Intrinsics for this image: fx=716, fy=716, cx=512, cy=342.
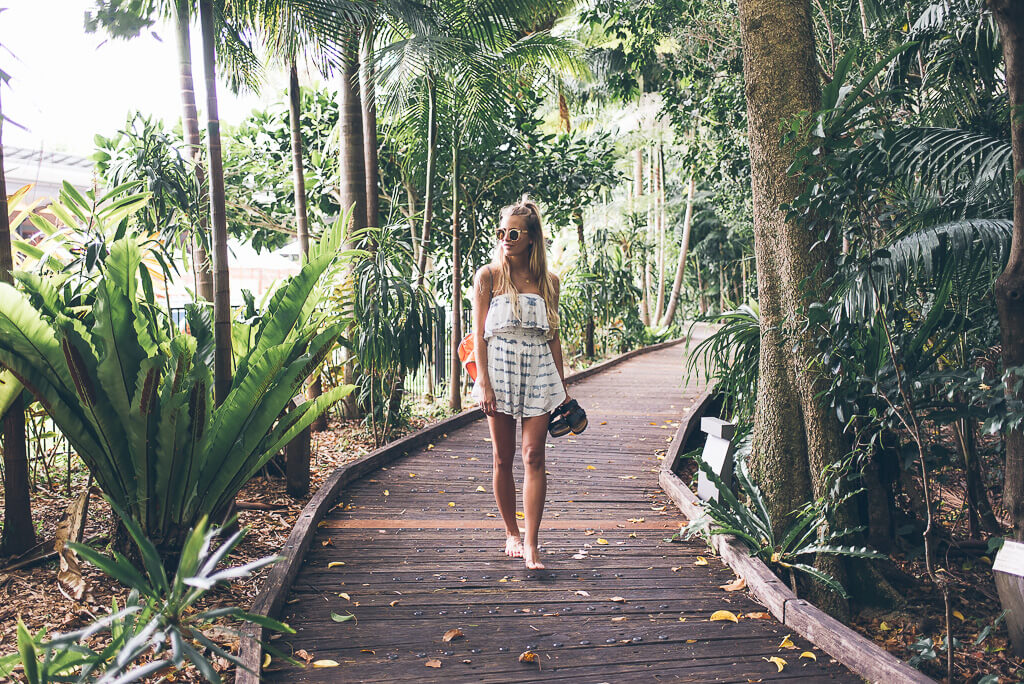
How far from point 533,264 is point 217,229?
1.66 metres

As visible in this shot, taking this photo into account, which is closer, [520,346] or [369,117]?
[520,346]

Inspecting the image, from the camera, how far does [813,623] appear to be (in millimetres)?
2945

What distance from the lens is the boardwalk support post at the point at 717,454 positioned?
438cm

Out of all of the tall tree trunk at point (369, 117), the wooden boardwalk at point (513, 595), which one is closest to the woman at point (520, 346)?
the wooden boardwalk at point (513, 595)

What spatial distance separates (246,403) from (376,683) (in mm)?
1382

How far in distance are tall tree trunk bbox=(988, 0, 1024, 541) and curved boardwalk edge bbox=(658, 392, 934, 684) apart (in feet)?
2.50

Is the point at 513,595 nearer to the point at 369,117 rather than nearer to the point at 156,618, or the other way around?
the point at 156,618

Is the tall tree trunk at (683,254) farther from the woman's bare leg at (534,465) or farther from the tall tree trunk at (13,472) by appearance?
the tall tree trunk at (13,472)

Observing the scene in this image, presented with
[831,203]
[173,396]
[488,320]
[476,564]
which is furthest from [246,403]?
[831,203]

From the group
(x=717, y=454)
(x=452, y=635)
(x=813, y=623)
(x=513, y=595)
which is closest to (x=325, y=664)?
(x=452, y=635)

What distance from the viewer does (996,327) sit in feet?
11.0

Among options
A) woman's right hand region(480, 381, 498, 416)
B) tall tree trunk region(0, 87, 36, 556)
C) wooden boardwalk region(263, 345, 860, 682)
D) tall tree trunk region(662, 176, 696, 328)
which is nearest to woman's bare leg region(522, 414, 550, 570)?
woman's right hand region(480, 381, 498, 416)

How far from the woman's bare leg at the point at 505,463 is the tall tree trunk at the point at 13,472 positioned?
2.09 m

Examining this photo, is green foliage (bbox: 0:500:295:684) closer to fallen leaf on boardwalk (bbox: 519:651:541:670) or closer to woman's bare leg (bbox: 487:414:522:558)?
fallen leaf on boardwalk (bbox: 519:651:541:670)
